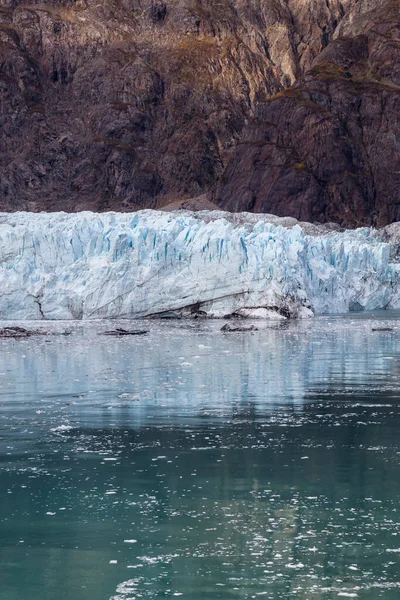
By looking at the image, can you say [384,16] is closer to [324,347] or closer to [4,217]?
[4,217]

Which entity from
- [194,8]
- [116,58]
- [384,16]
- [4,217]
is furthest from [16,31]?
[4,217]

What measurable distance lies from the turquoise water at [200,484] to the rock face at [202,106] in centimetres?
11370

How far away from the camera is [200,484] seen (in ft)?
37.8

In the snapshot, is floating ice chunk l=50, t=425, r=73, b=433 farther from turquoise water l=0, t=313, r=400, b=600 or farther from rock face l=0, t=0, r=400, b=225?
rock face l=0, t=0, r=400, b=225

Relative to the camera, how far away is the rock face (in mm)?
136625

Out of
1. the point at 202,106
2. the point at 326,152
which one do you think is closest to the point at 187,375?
the point at 326,152

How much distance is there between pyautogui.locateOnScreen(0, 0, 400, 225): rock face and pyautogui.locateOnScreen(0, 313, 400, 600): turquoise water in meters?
114

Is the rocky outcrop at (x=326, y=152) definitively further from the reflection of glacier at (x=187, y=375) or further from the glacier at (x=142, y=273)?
the reflection of glacier at (x=187, y=375)

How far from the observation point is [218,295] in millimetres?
39906

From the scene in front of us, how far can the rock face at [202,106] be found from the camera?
137 metres

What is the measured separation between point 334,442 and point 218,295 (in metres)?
26.2

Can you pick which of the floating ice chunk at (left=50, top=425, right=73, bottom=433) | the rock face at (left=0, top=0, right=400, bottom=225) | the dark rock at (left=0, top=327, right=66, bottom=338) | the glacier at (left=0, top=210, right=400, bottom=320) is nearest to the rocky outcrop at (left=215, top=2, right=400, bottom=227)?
the rock face at (left=0, top=0, right=400, bottom=225)

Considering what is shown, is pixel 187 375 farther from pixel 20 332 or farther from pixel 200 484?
pixel 20 332

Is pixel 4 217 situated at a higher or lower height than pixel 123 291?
higher
